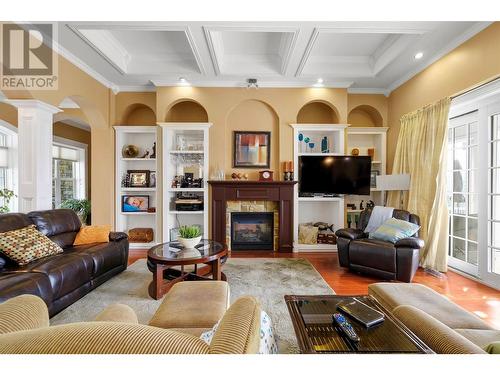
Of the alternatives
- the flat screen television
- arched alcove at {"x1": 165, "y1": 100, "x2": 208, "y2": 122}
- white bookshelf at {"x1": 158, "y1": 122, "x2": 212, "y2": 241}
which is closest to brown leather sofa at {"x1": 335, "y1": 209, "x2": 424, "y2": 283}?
the flat screen television

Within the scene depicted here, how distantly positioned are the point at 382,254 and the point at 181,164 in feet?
12.1

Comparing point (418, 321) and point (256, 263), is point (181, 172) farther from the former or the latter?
point (418, 321)

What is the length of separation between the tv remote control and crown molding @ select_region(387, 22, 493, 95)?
3.57 meters

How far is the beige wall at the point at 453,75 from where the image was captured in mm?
2735

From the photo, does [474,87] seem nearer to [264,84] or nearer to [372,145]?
[372,145]

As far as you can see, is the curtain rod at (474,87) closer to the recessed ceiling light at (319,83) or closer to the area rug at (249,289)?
the recessed ceiling light at (319,83)

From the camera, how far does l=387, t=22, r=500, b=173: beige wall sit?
274 cm

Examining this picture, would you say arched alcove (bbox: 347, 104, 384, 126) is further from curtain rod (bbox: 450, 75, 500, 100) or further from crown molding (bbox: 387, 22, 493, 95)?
curtain rod (bbox: 450, 75, 500, 100)

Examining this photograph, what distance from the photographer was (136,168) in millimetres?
4934

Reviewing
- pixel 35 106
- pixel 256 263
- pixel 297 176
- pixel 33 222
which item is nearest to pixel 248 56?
pixel 297 176

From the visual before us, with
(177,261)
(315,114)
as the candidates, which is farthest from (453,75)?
(177,261)

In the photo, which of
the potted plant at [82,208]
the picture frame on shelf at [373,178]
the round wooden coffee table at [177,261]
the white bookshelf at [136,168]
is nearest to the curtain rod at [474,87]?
the picture frame on shelf at [373,178]

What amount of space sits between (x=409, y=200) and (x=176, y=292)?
3.77 meters

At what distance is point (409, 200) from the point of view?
3908mm
